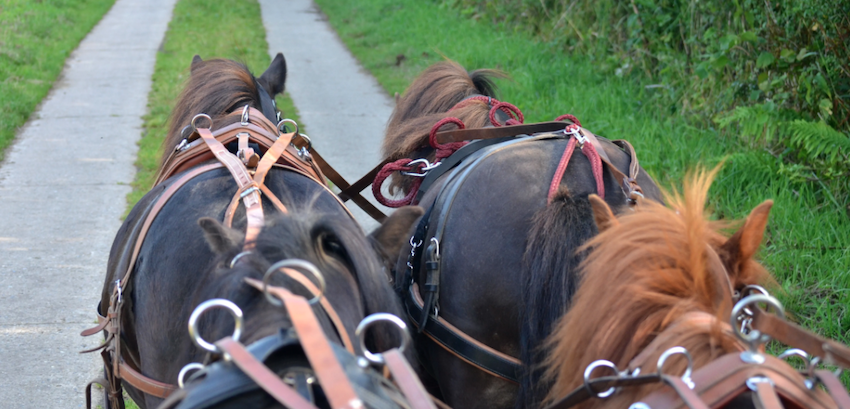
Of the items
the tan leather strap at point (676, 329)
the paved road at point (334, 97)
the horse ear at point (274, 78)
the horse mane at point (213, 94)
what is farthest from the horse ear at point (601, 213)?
the paved road at point (334, 97)

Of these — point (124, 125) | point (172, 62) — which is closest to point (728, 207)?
point (124, 125)

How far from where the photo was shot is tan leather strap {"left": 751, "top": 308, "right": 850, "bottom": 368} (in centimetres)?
124

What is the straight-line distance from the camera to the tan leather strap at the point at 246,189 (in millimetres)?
1582

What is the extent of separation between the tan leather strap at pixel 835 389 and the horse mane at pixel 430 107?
5.82 ft

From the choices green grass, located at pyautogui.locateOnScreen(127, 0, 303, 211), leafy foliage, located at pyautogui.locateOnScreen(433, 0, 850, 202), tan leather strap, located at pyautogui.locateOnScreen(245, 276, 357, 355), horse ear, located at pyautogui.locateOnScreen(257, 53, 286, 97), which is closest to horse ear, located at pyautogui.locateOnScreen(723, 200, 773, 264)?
tan leather strap, located at pyautogui.locateOnScreen(245, 276, 357, 355)

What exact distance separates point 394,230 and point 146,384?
0.82m

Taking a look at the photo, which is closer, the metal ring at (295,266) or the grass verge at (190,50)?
the metal ring at (295,266)

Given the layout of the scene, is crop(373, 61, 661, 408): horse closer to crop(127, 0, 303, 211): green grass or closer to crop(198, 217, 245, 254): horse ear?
crop(198, 217, 245, 254): horse ear

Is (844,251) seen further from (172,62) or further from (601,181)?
(172,62)

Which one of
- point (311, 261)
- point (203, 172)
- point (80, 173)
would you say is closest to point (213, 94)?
point (203, 172)

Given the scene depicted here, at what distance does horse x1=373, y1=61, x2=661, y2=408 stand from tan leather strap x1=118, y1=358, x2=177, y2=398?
2.74ft

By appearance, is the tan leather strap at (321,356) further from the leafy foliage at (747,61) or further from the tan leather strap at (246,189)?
the leafy foliage at (747,61)

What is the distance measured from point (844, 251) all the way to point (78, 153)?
6833 millimetres

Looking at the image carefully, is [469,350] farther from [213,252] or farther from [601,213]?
[213,252]
